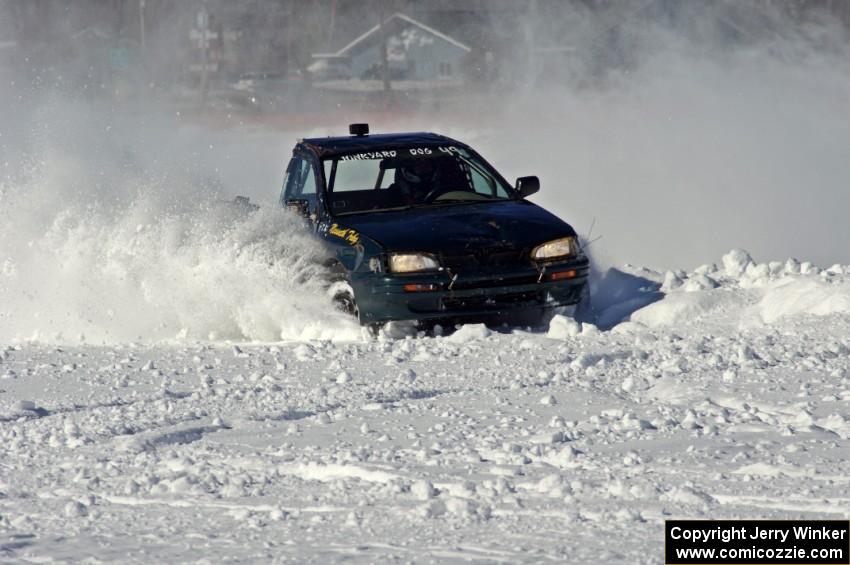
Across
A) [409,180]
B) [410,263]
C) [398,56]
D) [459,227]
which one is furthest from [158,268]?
[398,56]

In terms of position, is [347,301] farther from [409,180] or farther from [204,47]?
[204,47]

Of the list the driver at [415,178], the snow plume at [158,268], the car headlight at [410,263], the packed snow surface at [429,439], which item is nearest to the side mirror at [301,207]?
the snow plume at [158,268]

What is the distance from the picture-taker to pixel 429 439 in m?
5.92

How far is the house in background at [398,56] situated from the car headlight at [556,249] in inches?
1301

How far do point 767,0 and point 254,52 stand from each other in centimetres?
1763

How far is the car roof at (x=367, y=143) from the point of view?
10.1 metres

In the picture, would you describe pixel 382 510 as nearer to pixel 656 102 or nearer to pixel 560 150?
pixel 560 150

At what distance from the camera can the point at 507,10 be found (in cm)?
4100

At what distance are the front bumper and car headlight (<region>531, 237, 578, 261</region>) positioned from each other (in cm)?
8

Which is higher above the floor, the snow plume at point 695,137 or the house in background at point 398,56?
the house in background at point 398,56

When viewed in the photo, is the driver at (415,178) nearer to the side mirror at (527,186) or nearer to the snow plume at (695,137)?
the side mirror at (527,186)

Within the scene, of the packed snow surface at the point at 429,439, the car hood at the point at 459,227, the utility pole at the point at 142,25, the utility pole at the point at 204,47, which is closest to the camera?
the packed snow surface at the point at 429,439

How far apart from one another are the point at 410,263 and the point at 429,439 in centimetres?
286

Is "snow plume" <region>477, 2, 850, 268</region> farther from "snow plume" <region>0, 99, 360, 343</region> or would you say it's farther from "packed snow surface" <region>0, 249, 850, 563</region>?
"packed snow surface" <region>0, 249, 850, 563</region>
